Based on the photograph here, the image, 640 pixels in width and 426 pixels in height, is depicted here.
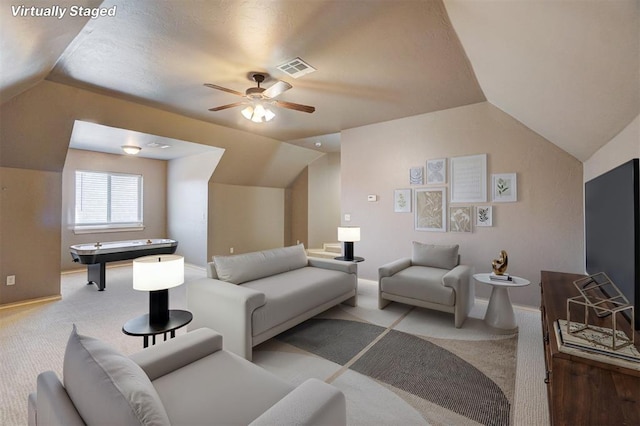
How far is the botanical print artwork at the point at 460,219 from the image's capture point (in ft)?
13.3

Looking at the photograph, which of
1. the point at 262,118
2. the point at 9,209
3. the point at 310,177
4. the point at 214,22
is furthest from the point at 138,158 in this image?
the point at 214,22

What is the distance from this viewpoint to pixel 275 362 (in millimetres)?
2430

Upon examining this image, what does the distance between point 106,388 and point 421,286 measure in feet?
10.1

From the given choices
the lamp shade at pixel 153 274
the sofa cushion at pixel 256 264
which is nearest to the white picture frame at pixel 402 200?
the sofa cushion at pixel 256 264

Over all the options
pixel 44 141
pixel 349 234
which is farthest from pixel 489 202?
pixel 44 141

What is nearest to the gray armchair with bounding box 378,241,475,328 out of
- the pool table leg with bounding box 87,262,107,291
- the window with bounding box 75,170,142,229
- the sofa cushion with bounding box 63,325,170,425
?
the sofa cushion with bounding box 63,325,170,425

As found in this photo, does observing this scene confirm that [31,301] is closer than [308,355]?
No

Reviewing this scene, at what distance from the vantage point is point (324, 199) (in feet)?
25.3

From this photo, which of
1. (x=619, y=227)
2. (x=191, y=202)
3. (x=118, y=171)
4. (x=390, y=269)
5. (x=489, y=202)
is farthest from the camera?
(x=191, y=202)

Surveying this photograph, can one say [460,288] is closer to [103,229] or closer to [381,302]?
[381,302]

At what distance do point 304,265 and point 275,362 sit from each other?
5.18 ft

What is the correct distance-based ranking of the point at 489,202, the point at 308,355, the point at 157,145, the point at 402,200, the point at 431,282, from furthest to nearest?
the point at 157,145 < the point at 402,200 < the point at 489,202 < the point at 431,282 < the point at 308,355

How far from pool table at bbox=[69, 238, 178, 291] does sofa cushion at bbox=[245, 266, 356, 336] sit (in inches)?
113

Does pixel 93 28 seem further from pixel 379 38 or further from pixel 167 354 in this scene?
pixel 167 354
